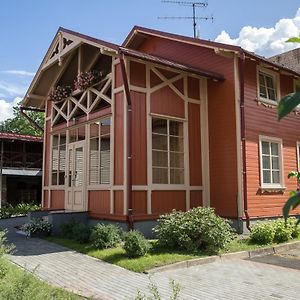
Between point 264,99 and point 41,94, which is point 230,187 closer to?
point 264,99

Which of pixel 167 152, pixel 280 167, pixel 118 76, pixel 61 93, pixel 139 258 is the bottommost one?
pixel 139 258

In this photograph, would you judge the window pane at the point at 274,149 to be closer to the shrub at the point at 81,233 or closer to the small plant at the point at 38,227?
the shrub at the point at 81,233

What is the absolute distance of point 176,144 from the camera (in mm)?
12250

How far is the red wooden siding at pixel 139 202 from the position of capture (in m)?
10.8

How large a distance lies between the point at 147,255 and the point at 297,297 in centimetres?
334

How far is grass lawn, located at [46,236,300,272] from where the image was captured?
771cm

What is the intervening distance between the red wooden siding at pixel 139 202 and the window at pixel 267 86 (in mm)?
5494

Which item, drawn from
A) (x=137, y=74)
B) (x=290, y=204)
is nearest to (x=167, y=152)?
(x=137, y=74)

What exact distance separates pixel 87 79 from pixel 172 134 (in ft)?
10.8

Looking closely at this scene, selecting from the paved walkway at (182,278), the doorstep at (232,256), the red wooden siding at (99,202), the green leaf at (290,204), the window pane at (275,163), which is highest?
the window pane at (275,163)

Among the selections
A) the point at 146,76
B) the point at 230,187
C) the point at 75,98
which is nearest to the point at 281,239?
the point at 230,187

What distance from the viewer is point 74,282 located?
6855 millimetres

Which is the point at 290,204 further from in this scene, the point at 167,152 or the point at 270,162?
the point at 270,162

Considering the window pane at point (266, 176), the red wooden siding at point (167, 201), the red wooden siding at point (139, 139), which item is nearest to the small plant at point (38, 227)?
the red wooden siding at point (139, 139)
